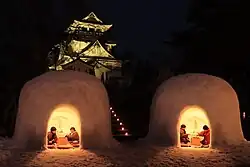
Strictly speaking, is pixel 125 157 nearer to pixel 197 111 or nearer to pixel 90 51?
pixel 197 111

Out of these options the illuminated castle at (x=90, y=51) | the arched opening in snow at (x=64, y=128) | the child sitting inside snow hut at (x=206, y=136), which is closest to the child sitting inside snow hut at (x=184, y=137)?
the child sitting inside snow hut at (x=206, y=136)

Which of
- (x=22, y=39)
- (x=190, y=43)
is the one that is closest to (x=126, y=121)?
(x=190, y=43)

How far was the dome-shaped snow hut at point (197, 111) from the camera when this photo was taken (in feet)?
29.2

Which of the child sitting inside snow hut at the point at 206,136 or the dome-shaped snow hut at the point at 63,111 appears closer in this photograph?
the dome-shaped snow hut at the point at 63,111

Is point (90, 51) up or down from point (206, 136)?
up

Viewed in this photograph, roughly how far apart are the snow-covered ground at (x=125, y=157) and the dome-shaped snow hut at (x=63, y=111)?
371 mm

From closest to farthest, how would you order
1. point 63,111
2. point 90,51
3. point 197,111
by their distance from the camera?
point 63,111 → point 197,111 → point 90,51

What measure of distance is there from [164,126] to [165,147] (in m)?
0.69

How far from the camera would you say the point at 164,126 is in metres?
9.28

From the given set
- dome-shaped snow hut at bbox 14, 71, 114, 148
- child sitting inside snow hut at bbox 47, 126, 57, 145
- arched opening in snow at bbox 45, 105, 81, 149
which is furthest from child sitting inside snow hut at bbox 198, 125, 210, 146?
child sitting inside snow hut at bbox 47, 126, 57, 145

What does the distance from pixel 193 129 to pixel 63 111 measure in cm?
283

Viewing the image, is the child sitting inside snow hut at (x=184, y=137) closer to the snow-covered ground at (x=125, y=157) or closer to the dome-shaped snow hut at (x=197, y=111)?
the dome-shaped snow hut at (x=197, y=111)

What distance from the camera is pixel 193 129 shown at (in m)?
9.28

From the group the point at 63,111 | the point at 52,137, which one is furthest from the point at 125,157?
the point at 63,111
